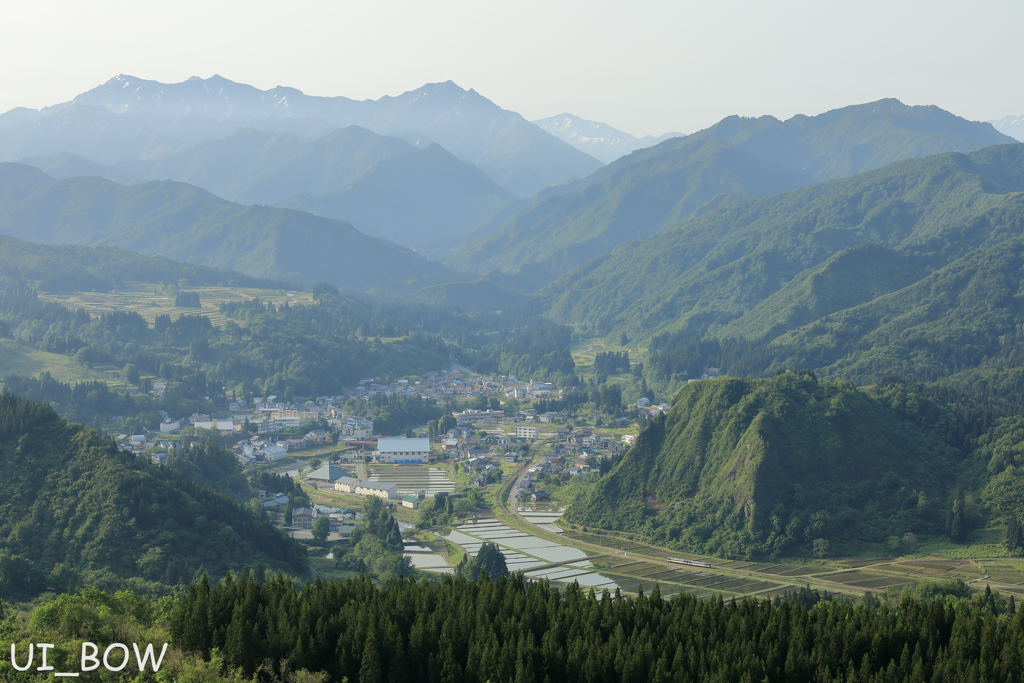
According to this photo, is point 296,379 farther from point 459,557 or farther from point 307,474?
point 459,557

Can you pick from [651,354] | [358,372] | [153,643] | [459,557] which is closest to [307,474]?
[459,557]

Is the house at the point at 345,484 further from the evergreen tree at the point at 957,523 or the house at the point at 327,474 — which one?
the evergreen tree at the point at 957,523

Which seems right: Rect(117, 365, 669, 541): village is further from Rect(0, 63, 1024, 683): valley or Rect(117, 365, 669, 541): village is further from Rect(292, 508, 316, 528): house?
Rect(0, 63, 1024, 683): valley

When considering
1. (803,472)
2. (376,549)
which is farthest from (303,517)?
(803,472)

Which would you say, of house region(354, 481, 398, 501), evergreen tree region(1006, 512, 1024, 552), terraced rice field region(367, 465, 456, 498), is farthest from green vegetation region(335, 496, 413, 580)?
evergreen tree region(1006, 512, 1024, 552)

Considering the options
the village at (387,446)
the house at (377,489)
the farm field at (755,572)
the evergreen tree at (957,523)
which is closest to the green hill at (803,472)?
the evergreen tree at (957,523)

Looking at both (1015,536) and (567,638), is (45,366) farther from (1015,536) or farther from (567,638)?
(1015,536)
